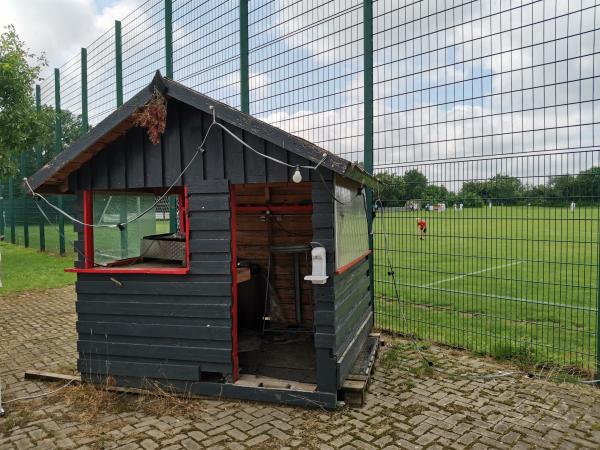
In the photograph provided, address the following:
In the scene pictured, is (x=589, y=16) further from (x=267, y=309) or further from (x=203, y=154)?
(x=267, y=309)

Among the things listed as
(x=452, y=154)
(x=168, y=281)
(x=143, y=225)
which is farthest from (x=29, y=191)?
(x=452, y=154)

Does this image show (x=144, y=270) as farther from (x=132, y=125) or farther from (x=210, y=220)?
(x=132, y=125)

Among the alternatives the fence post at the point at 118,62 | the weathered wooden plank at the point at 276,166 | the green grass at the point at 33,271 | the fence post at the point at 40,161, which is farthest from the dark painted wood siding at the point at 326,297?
the fence post at the point at 40,161

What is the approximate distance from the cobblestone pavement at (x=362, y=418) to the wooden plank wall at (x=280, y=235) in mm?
1620

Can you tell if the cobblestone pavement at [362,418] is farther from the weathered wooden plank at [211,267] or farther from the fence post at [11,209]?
the fence post at [11,209]

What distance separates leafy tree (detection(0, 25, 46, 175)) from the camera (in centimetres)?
1282

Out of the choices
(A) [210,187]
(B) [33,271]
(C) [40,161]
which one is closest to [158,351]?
(A) [210,187]

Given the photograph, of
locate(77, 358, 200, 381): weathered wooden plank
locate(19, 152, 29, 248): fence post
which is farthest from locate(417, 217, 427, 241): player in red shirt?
locate(19, 152, 29, 248): fence post

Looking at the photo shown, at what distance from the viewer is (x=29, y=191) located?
4.96 meters

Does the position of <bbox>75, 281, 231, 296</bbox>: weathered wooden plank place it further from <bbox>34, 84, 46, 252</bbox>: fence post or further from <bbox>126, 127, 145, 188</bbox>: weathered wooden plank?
<bbox>34, 84, 46, 252</bbox>: fence post

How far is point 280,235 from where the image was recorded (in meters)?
6.43

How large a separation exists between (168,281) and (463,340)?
3.72 metres

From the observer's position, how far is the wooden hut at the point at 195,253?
433 cm

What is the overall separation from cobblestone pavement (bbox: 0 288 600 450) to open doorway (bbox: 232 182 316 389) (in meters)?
1.41
